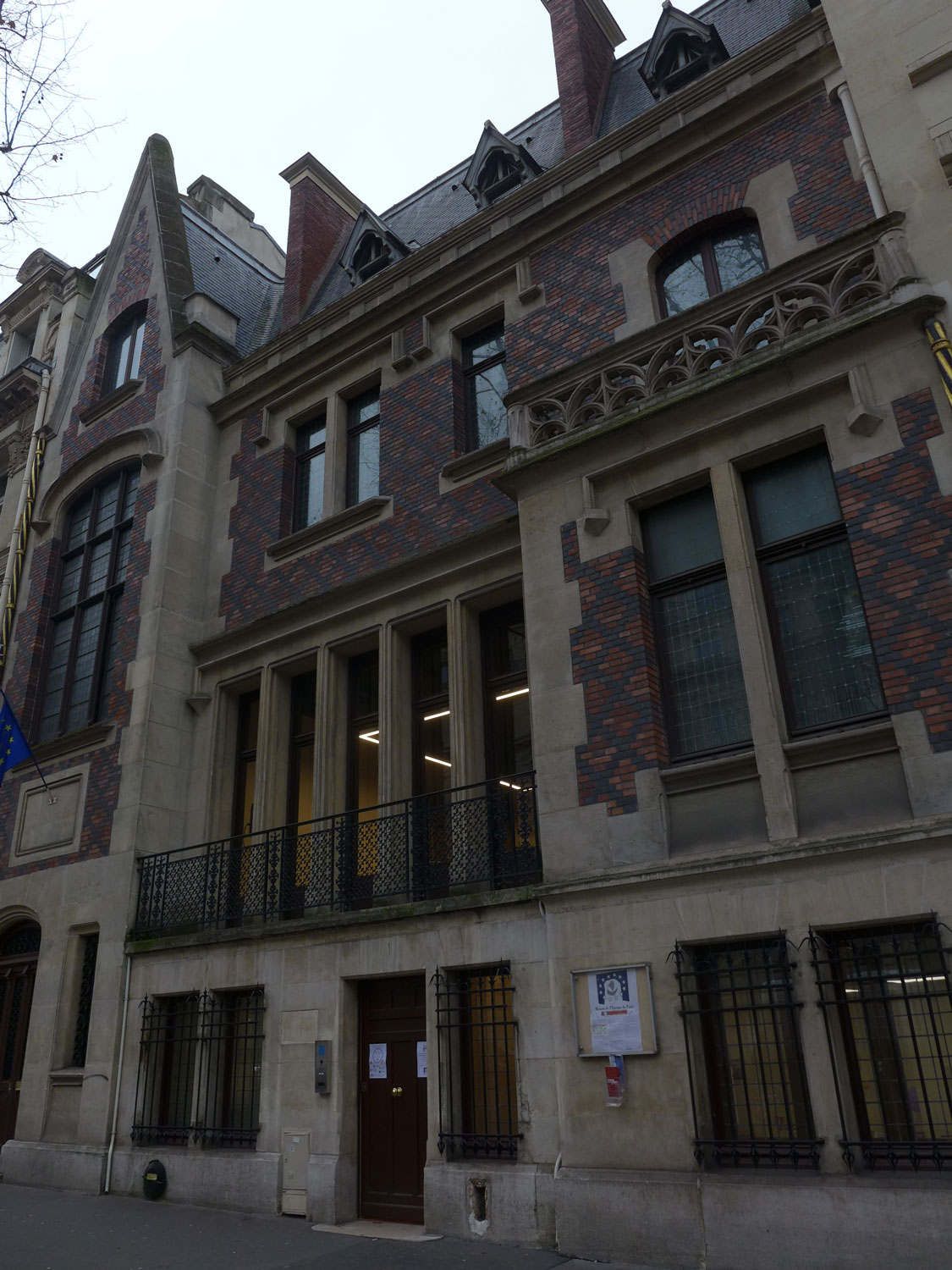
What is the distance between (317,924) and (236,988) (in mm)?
1598

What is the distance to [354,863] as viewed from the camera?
11.9m

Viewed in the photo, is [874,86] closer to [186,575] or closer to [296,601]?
[296,601]

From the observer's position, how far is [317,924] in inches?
440

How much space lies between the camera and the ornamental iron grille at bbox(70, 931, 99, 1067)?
44.9ft

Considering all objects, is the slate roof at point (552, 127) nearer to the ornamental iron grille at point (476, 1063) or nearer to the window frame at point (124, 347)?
the window frame at point (124, 347)

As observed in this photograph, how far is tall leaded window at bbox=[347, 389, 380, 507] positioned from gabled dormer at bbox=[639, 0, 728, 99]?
19.9 feet

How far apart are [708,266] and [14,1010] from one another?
14712mm

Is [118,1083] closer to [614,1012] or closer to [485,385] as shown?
[614,1012]

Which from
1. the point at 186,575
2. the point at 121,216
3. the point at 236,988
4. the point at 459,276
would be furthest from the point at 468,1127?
the point at 121,216

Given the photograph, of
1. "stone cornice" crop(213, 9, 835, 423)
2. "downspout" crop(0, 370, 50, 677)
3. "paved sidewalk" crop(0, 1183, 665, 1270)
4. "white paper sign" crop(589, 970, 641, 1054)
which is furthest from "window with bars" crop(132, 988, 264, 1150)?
"stone cornice" crop(213, 9, 835, 423)

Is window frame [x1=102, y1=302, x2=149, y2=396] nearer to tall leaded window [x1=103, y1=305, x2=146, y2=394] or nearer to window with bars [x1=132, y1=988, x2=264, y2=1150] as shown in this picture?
tall leaded window [x1=103, y1=305, x2=146, y2=394]

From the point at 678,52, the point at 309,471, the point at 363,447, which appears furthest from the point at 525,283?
the point at 309,471

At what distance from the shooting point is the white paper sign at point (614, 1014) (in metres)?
8.27

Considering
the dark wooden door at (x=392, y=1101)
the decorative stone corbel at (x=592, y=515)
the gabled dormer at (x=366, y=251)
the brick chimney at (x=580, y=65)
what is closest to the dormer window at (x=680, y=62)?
the brick chimney at (x=580, y=65)
